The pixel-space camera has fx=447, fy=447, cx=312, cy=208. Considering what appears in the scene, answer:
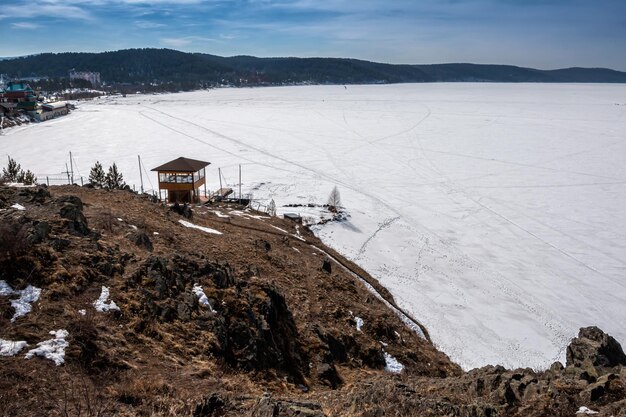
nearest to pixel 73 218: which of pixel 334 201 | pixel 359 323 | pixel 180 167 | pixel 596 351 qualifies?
pixel 359 323

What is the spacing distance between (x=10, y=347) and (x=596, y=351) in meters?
12.2

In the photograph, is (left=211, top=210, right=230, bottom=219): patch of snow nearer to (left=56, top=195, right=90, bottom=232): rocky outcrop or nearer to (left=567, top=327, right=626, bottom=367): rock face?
(left=56, top=195, right=90, bottom=232): rocky outcrop

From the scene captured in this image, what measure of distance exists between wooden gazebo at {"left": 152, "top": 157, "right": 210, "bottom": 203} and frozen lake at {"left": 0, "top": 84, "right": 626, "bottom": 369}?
9.90 m

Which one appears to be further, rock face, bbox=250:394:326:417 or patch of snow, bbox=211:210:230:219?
patch of snow, bbox=211:210:230:219

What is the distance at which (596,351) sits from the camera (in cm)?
1045

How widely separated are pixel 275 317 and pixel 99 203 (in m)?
10.1

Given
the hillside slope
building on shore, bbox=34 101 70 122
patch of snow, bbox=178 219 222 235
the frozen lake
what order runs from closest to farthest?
1. the hillside slope
2. patch of snow, bbox=178 219 222 235
3. the frozen lake
4. building on shore, bbox=34 101 70 122

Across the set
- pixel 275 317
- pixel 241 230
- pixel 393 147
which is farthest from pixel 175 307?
pixel 393 147

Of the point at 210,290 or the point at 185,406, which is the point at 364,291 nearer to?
the point at 210,290

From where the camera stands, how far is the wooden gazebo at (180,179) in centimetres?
2997

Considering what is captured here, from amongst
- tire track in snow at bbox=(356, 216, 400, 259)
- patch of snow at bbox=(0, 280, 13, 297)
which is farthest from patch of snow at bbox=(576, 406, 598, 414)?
tire track in snow at bbox=(356, 216, 400, 259)

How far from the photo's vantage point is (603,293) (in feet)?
77.9

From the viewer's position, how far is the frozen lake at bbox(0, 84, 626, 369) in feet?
72.5

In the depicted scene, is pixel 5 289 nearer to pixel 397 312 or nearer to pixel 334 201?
pixel 397 312
